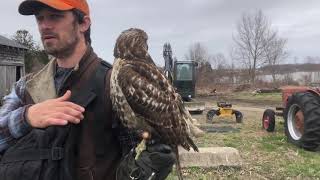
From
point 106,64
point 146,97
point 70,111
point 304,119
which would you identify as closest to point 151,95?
point 146,97

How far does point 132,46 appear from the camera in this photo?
3.46m

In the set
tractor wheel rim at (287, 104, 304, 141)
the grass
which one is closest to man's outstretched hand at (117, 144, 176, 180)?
the grass

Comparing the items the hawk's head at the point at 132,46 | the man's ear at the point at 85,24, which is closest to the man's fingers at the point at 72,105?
the man's ear at the point at 85,24

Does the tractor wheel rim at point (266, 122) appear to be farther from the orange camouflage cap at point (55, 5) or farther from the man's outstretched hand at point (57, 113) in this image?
the man's outstretched hand at point (57, 113)

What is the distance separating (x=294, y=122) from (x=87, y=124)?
32.3ft

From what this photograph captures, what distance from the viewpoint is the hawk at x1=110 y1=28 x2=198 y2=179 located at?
3.17 meters

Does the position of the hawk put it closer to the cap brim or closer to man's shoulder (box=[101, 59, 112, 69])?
man's shoulder (box=[101, 59, 112, 69])

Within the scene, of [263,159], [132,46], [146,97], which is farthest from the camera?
[263,159]

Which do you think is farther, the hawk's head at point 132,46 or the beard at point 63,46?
the hawk's head at point 132,46

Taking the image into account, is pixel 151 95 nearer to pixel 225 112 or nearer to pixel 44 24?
pixel 44 24

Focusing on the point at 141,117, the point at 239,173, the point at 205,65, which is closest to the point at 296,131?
the point at 239,173

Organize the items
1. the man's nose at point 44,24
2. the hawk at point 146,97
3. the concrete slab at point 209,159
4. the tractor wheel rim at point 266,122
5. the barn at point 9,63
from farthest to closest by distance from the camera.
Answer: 1. the barn at point 9,63
2. the tractor wheel rim at point 266,122
3. the concrete slab at point 209,159
4. the hawk at point 146,97
5. the man's nose at point 44,24

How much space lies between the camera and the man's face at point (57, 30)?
2930 millimetres

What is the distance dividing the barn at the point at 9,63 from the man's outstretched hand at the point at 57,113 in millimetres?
25399
